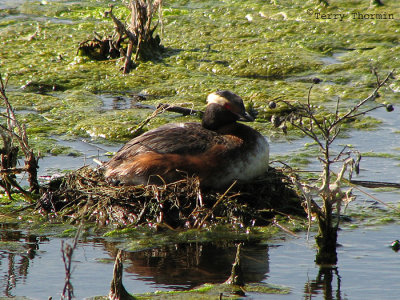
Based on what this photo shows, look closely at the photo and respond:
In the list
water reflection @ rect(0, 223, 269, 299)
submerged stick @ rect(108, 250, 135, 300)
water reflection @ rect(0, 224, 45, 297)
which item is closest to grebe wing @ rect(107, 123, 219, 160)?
water reflection @ rect(0, 223, 269, 299)

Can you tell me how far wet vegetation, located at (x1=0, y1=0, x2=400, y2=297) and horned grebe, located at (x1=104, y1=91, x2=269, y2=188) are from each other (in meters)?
0.13

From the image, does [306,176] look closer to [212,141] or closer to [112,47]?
[212,141]

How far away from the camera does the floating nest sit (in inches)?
230

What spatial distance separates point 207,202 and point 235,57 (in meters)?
4.99

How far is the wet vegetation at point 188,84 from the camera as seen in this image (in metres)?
5.94

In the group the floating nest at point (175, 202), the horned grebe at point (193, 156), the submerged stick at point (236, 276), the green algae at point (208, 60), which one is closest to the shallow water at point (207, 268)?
the submerged stick at point (236, 276)

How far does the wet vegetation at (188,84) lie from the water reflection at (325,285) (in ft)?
0.13

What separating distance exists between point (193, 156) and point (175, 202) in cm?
43

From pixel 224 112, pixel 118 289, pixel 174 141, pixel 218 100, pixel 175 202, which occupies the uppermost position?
pixel 218 100

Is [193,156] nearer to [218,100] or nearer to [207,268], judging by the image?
[218,100]

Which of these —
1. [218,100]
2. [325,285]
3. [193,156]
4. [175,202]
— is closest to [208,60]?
[218,100]

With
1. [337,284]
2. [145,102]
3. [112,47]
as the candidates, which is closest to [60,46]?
[112,47]

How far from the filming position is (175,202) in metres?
5.86

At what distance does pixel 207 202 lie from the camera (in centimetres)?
596
